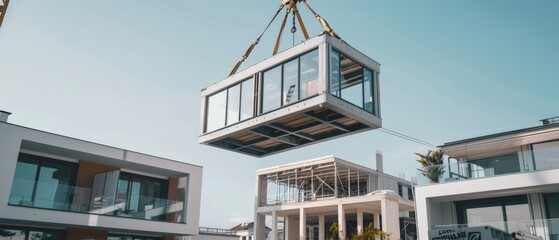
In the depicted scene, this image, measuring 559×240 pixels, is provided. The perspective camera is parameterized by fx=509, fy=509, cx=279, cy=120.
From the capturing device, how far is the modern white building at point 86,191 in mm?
18578

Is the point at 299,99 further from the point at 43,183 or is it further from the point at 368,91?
the point at 43,183

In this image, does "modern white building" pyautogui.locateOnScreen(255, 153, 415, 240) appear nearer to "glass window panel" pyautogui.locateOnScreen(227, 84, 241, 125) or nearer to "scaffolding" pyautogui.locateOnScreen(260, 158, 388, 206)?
"scaffolding" pyautogui.locateOnScreen(260, 158, 388, 206)

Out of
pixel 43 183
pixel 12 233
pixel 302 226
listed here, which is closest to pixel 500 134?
pixel 302 226

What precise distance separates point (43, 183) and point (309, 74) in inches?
453

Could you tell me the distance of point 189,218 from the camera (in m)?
23.8

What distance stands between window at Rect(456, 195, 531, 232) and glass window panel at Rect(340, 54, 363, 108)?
895 cm

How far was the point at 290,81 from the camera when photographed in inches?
563

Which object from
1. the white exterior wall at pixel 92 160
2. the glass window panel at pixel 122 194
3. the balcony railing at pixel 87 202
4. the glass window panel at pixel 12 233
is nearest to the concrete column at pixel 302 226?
the white exterior wall at pixel 92 160

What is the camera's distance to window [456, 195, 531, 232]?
2047 centimetres

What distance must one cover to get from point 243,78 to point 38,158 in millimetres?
10096

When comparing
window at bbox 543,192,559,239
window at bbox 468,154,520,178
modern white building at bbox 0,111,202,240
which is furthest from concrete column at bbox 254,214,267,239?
window at bbox 543,192,559,239

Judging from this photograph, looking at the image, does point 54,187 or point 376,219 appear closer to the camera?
point 54,187

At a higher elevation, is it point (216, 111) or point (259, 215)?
point (216, 111)

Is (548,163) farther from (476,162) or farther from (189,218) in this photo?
(189,218)
